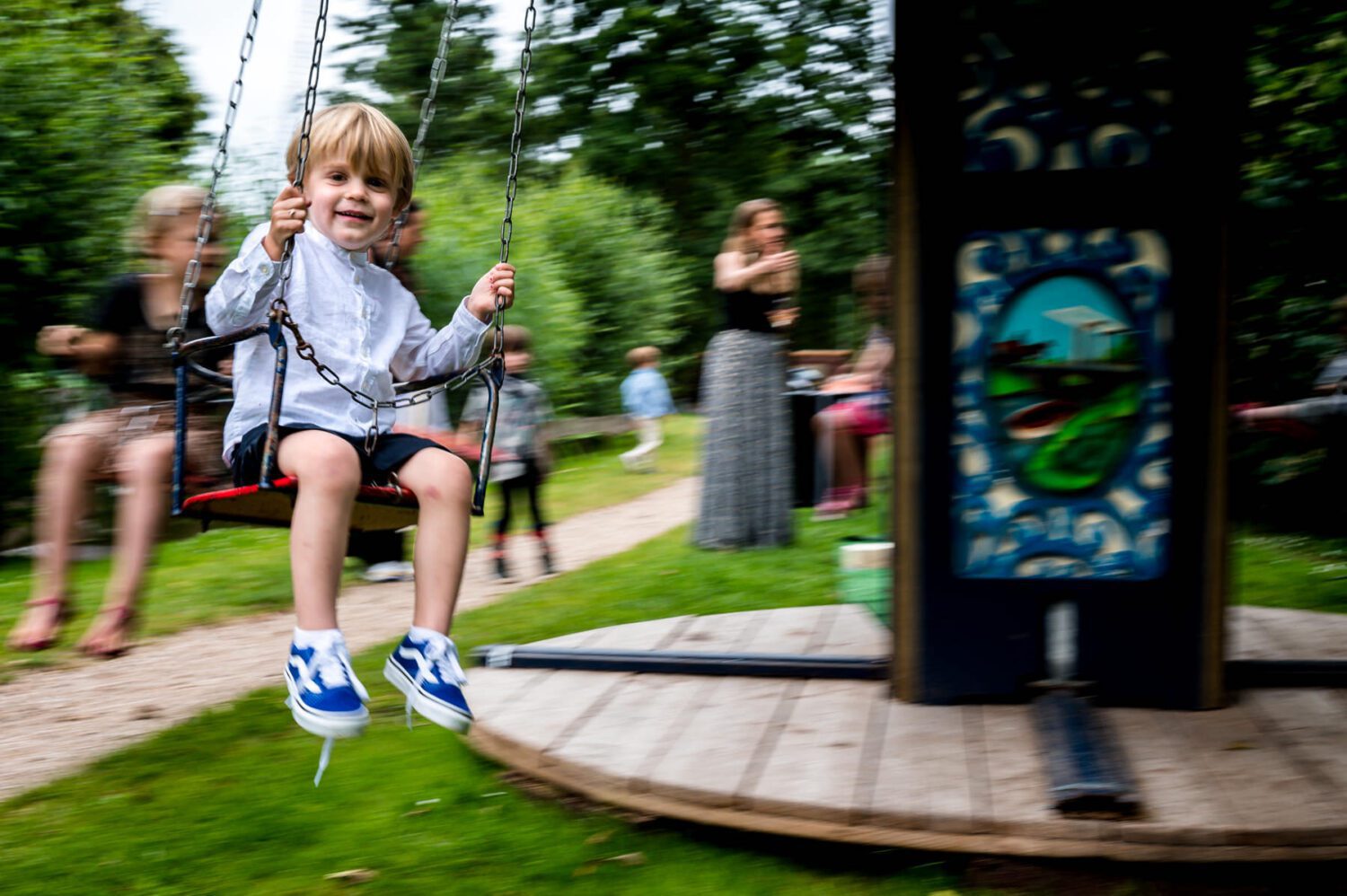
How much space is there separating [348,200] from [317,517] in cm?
75

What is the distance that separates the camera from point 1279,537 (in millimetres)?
7477

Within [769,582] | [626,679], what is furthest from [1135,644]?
[769,582]

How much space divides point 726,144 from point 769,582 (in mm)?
4463

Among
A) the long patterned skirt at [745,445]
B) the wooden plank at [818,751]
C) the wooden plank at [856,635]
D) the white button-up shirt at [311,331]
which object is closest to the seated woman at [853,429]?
the long patterned skirt at [745,445]

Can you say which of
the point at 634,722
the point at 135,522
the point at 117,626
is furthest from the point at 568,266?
the point at 634,722

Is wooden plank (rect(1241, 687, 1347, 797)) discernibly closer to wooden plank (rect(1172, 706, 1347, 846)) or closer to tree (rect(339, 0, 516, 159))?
wooden plank (rect(1172, 706, 1347, 846))

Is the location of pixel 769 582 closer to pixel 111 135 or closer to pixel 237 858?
pixel 237 858

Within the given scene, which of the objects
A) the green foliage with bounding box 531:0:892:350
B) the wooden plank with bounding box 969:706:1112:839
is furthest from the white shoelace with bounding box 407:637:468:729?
the green foliage with bounding box 531:0:892:350

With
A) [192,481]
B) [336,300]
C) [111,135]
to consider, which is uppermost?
[111,135]

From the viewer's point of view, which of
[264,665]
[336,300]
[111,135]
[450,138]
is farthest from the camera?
[450,138]

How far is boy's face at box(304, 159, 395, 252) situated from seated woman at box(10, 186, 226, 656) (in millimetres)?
1689

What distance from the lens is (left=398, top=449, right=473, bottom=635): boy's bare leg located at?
3.07 metres

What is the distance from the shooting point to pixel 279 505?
3082mm

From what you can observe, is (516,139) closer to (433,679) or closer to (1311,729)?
(433,679)
